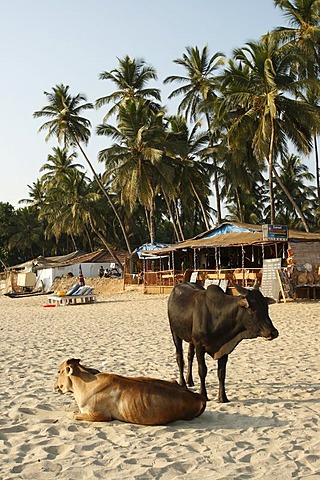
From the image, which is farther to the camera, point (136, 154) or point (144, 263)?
point (136, 154)

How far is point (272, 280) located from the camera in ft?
66.9

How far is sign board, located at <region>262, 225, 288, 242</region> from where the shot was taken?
21569 mm

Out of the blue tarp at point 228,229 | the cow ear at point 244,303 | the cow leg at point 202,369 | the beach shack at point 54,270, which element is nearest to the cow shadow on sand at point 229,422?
the cow leg at point 202,369

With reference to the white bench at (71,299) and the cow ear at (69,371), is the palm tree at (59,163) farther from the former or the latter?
the cow ear at (69,371)

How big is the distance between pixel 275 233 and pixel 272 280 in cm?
226

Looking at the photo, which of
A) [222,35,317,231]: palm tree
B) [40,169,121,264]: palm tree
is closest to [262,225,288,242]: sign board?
[222,35,317,231]: palm tree

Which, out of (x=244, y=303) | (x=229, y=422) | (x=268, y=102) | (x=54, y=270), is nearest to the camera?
(x=229, y=422)

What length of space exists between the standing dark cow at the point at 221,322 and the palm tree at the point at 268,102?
19.8 m

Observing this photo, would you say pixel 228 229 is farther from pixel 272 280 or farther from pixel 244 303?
pixel 244 303

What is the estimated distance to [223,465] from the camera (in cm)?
423

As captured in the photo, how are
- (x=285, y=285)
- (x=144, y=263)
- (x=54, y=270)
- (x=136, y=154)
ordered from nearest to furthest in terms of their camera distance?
(x=285, y=285) → (x=144, y=263) → (x=136, y=154) → (x=54, y=270)

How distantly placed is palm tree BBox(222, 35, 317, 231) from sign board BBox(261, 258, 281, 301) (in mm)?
7031

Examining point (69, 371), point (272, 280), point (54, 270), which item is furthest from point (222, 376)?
point (54, 270)

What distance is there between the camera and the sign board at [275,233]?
21.6m
